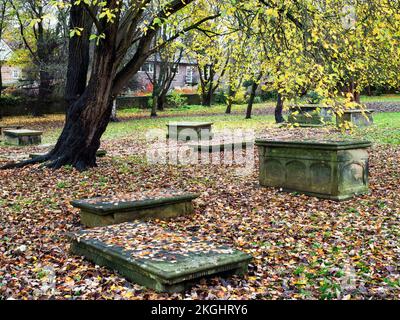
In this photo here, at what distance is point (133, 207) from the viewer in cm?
730

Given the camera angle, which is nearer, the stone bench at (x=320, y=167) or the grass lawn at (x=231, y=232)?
the grass lawn at (x=231, y=232)

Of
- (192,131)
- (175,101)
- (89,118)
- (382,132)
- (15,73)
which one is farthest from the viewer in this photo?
(15,73)

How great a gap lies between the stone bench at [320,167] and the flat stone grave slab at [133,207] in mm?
2712

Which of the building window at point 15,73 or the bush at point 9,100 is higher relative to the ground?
the building window at point 15,73

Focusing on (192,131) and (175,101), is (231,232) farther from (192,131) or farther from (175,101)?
(175,101)

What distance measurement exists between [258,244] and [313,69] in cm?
465

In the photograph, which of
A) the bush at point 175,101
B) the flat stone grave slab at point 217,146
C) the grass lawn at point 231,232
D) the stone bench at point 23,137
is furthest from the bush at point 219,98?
the grass lawn at point 231,232

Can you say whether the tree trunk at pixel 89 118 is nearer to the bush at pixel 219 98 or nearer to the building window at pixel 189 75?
the bush at pixel 219 98

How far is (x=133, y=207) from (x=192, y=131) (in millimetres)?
12550

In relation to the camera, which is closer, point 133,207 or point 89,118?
point 133,207

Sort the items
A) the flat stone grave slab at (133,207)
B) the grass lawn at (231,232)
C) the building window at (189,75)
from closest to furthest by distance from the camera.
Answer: the grass lawn at (231,232) < the flat stone grave slab at (133,207) < the building window at (189,75)

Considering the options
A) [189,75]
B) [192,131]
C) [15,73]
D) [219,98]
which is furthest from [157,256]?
[189,75]

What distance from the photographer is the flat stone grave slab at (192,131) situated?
63.4 ft

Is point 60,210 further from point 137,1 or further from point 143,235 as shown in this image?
point 137,1
